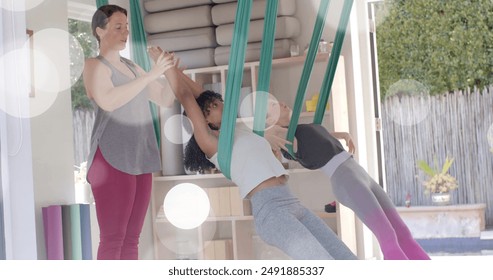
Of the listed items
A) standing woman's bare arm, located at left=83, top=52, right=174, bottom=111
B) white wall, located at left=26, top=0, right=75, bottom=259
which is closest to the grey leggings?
standing woman's bare arm, located at left=83, top=52, right=174, bottom=111

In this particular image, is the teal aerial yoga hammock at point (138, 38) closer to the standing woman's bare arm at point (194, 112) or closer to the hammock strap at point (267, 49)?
the standing woman's bare arm at point (194, 112)

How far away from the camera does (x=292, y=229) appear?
363cm

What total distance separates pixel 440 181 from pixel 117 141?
360cm

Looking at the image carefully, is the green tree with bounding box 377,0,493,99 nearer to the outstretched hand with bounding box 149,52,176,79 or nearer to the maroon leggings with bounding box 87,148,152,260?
the outstretched hand with bounding box 149,52,176,79

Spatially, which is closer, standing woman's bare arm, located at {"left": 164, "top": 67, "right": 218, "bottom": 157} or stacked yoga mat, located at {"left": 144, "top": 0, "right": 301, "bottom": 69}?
standing woman's bare arm, located at {"left": 164, "top": 67, "right": 218, "bottom": 157}

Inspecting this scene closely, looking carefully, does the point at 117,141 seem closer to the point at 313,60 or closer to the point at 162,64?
the point at 162,64

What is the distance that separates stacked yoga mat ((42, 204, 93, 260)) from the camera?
4336 mm

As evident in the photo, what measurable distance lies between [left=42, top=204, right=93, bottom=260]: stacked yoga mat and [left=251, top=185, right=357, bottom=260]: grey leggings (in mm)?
1187

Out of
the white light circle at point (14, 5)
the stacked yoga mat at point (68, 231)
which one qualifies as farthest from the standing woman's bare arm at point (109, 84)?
the stacked yoga mat at point (68, 231)

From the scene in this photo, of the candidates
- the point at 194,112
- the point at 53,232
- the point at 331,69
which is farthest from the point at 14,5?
the point at 331,69

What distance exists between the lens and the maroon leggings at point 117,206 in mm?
4184
